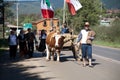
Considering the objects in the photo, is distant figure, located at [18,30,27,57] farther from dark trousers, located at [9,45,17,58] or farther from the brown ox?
the brown ox

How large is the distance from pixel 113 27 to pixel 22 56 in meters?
29.6

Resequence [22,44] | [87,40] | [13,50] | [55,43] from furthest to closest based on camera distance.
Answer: [22,44], [13,50], [55,43], [87,40]

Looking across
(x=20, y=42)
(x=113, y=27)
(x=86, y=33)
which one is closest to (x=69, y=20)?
(x=113, y=27)

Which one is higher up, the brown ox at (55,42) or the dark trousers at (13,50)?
the brown ox at (55,42)

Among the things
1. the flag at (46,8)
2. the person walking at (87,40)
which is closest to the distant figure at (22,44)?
the flag at (46,8)

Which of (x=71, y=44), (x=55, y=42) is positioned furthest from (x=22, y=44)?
(x=55, y=42)

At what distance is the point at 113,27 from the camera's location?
178 ft

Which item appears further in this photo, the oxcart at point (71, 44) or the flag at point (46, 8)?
the flag at point (46, 8)

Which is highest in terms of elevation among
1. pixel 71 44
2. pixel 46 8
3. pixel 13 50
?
pixel 46 8

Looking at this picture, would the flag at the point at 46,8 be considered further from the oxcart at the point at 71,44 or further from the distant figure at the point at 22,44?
the oxcart at the point at 71,44

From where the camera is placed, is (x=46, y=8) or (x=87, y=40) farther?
(x=46, y=8)

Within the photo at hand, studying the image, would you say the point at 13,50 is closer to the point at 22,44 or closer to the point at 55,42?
the point at 22,44

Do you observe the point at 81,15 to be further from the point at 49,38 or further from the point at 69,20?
the point at 49,38

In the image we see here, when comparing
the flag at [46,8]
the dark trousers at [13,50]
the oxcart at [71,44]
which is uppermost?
the flag at [46,8]
